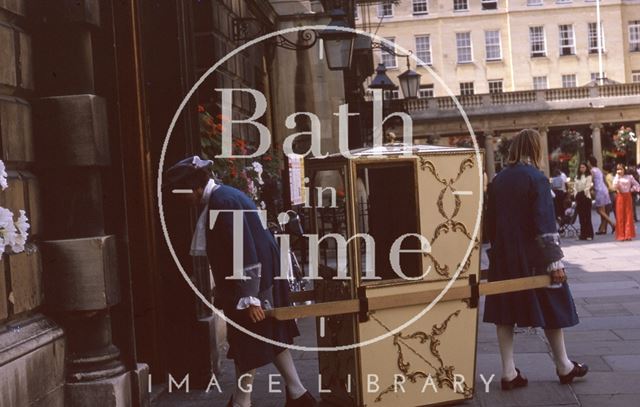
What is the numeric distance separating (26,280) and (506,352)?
3.21 m

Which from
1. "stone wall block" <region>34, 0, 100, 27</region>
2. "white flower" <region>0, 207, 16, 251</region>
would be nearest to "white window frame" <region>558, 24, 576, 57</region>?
"stone wall block" <region>34, 0, 100, 27</region>

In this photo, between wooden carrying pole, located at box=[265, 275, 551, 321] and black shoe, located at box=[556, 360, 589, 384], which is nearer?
wooden carrying pole, located at box=[265, 275, 551, 321]

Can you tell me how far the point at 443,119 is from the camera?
168 ft

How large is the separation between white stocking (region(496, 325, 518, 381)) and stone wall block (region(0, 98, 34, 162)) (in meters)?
3.29

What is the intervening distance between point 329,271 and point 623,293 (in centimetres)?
647

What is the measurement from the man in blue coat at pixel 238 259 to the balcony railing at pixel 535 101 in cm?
4547

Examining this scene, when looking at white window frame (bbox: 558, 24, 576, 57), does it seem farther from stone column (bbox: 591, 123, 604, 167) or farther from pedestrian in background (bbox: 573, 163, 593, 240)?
pedestrian in background (bbox: 573, 163, 593, 240)

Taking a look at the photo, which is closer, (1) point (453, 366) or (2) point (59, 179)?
(2) point (59, 179)

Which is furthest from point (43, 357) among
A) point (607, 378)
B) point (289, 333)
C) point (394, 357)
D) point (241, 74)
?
point (241, 74)

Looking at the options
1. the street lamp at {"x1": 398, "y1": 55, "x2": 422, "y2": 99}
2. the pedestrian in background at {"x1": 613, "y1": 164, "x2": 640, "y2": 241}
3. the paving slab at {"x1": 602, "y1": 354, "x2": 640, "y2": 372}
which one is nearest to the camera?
the paving slab at {"x1": 602, "y1": 354, "x2": 640, "y2": 372}

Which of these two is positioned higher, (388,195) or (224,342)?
(388,195)

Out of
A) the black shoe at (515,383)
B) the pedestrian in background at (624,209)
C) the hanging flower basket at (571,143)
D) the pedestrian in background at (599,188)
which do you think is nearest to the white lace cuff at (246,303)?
the black shoe at (515,383)

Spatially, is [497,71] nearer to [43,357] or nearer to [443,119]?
[443,119]

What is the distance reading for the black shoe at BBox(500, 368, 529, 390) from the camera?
6.89m
